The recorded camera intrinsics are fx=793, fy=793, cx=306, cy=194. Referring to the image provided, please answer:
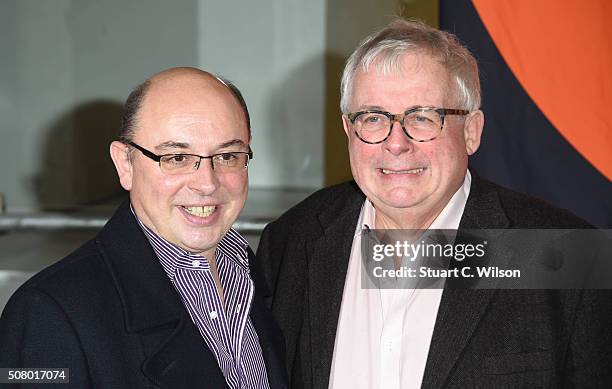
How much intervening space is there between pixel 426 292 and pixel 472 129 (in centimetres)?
49

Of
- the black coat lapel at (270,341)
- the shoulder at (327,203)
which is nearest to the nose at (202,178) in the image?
the black coat lapel at (270,341)

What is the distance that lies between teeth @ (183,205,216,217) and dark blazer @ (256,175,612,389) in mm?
412

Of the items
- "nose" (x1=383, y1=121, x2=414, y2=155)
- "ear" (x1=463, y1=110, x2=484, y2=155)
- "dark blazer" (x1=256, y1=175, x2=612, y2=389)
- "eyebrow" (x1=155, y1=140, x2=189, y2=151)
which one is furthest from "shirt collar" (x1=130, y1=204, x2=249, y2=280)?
"ear" (x1=463, y1=110, x2=484, y2=155)

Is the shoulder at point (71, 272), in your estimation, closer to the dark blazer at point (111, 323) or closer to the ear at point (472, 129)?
the dark blazer at point (111, 323)

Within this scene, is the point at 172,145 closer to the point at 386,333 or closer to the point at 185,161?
the point at 185,161

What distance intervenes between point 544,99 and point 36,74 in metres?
5.67

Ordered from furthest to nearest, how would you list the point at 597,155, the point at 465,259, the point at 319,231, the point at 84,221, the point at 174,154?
the point at 84,221
the point at 597,155
the point at 319,231
the point at 465,259
the point at 174,154

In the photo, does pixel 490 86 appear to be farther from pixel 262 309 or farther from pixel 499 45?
pixel 262 309

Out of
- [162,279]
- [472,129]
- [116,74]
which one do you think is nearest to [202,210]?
[162,279]

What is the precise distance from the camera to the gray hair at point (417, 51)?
2145 mm

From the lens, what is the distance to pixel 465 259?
219 cm

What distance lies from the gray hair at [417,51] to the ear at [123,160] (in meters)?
0.64

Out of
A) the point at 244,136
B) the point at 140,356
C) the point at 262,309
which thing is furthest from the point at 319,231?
the point at 140,356

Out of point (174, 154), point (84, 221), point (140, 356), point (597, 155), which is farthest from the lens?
point (84, 221)
